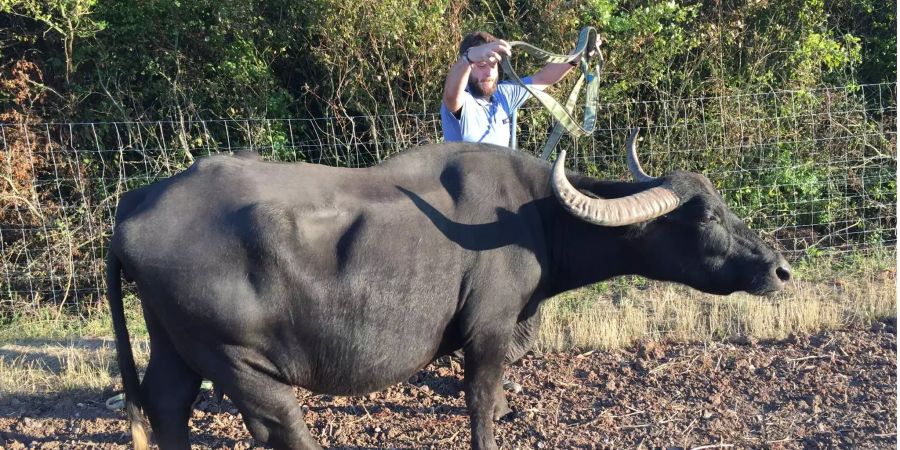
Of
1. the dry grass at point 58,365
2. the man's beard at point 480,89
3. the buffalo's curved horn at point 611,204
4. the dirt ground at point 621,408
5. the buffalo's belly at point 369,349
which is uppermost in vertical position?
the man's beard at point 480,89

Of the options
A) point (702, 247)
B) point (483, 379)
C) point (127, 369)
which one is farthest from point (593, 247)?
point (127, 369)

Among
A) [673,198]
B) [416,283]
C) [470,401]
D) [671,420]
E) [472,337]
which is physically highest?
[673,198]

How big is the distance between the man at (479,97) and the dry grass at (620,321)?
202 cm

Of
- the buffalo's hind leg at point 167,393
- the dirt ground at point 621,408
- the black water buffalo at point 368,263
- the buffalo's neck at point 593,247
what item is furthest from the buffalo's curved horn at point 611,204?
the buffalo's hind leg at point 167,393

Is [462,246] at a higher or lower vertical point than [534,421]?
higher

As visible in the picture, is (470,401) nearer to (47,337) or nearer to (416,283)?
(416,283)

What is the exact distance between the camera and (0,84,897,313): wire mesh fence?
8.42m

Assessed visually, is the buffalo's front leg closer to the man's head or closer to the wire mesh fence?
the man's head

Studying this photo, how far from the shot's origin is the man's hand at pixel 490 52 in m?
4.91

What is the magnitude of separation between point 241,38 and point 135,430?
626cm

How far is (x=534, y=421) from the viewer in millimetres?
5141

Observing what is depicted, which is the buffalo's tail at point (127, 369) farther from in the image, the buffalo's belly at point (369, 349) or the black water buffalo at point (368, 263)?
the buffalo's belly at point (369, 349)

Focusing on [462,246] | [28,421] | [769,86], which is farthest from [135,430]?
[769,86]

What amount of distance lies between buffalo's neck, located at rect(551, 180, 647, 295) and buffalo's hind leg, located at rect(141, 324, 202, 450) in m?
2.19
